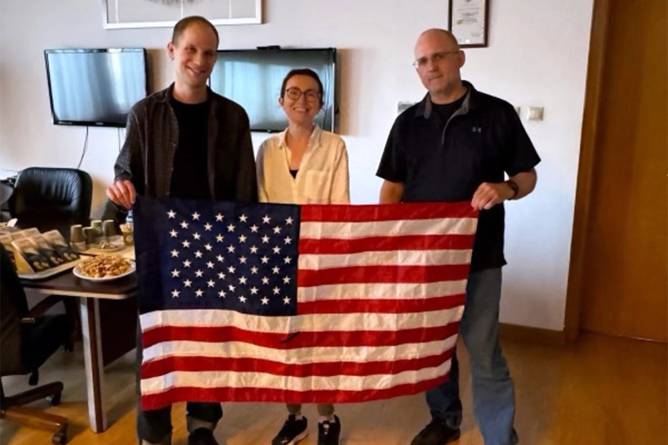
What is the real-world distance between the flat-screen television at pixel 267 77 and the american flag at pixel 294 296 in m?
1.72

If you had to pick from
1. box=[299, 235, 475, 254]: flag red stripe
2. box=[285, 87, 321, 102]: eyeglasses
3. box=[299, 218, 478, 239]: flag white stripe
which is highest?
box=[285, 87, 321, 102]: eyeglasses

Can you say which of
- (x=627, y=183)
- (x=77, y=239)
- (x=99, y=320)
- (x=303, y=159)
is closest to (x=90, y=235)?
(x=77, y=239)

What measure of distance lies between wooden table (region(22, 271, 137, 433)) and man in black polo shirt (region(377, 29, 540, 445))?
115 centimetres

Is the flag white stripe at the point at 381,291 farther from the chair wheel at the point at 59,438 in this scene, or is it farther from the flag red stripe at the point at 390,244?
the chair wheel at the point at 59,438

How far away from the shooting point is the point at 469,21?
10.3 feet

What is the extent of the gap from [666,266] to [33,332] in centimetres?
330

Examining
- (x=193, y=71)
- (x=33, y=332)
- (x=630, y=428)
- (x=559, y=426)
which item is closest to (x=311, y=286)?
(x=193, y=71)

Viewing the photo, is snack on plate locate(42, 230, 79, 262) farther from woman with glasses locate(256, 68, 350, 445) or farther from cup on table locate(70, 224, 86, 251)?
woman with glasses locate(256, 68, 350, 445)

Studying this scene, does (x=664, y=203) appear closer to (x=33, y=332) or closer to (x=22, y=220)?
(x=33, y=332)

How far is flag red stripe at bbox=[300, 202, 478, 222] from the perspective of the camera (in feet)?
6.21

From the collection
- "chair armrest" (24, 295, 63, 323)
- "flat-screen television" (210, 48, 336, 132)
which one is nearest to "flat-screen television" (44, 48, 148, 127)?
"flat-screen television" (210, 48, 336, 132)

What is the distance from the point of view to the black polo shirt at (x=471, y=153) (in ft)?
6.37

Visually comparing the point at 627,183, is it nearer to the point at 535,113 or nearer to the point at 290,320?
the point at 535,113

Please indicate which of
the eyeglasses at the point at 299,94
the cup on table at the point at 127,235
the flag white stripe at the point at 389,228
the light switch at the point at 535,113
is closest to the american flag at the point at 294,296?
the flag white stripe at the point at 389,228
